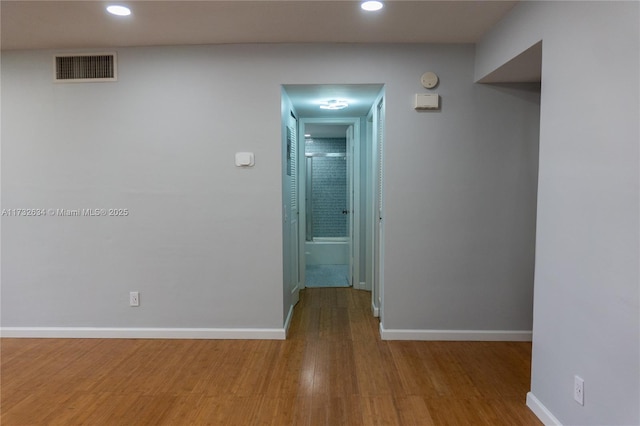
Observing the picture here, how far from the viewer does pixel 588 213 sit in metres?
1.74

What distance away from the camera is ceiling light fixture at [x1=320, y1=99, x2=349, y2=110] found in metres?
3.87

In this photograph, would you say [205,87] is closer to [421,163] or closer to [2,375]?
[421,163]

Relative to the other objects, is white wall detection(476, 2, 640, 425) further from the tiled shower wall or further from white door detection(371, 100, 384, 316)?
the tiled shower wall

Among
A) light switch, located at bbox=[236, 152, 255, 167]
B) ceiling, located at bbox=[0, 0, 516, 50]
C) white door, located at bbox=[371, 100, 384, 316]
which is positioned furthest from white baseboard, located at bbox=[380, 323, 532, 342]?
ceiling, located at bbox=[0, 0, 516, 50]

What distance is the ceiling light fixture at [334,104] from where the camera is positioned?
3.87 metres

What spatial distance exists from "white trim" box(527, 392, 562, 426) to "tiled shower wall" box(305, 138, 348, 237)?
4506 mm

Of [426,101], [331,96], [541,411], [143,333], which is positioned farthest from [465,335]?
[143,333]

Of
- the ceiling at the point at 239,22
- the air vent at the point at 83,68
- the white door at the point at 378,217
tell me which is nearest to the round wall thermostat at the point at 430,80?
the ceiling at the point at 239,22

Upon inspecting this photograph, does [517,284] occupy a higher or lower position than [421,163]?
lower

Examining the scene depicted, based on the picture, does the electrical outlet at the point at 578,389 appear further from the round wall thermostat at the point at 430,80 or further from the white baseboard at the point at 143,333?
the round wall thermostat at the point at 430,80

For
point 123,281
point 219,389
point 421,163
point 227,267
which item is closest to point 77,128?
point 123,281

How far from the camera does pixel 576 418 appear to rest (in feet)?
6.05

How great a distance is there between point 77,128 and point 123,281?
4.38ft

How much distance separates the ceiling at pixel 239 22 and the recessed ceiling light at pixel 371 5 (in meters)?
0.04
